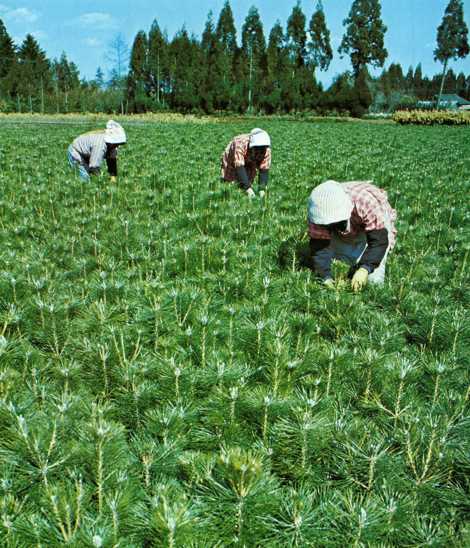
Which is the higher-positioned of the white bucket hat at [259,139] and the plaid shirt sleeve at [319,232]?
the white bucket hat at [259,139]

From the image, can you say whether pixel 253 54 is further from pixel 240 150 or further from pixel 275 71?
pixel 240 150

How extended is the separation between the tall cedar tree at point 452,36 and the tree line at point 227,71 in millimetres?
123

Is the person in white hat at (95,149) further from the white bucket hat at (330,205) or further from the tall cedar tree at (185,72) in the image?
the tall cedar tree at (185,72)

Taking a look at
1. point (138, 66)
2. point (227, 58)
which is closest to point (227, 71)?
point (227, 58)

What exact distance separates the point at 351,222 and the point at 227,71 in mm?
59036

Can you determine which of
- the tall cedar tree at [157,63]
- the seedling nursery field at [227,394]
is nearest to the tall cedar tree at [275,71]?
the tall cedar tree at [157,63]

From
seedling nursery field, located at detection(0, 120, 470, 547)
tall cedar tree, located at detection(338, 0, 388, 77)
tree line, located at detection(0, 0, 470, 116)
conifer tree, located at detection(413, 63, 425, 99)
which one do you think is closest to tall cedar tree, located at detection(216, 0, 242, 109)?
tree line, located at detection(0, 0, 470, 116)

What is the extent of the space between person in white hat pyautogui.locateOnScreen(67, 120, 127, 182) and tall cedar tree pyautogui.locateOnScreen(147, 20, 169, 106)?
190 ft

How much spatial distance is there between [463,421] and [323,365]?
757mm

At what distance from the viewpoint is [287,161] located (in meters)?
12.6

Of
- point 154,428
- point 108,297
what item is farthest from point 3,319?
point 154,428

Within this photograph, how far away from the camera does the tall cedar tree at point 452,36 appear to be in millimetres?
57969

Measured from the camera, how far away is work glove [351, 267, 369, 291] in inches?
143

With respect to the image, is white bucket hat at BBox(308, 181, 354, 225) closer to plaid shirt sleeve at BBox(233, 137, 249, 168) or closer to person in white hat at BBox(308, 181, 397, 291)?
person in white hat at BBox(308, 181, 397, 291)
